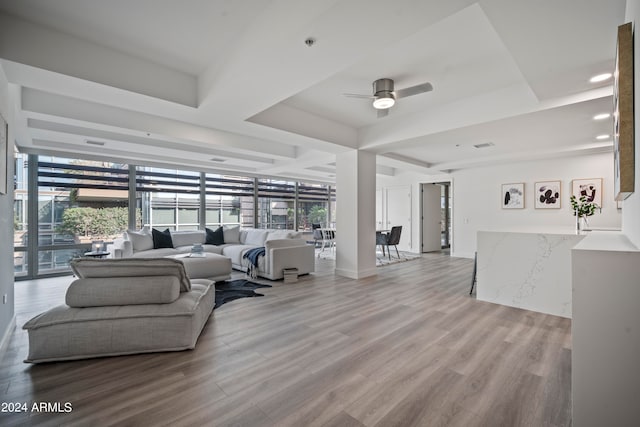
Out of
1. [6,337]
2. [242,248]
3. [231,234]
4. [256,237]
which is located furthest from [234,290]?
[231,234]

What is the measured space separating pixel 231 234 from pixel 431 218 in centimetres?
618

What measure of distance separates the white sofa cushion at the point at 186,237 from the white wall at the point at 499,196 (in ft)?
20.4

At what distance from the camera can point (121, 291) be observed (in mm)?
2480

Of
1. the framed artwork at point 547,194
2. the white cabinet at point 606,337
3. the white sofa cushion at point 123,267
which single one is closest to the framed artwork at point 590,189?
the framed artwork at point 547,194

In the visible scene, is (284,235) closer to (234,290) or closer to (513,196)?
(234,290)

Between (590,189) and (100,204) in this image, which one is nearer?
(590,189)

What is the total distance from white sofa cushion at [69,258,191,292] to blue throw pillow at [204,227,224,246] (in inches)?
181

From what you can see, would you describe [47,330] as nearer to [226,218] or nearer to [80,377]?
[80,377]

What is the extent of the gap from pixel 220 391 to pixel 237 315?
1.49 metres

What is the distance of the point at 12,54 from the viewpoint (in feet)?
7.89

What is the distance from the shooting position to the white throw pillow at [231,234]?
7348 millimetres

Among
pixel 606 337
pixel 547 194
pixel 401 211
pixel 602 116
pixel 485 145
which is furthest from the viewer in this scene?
pixel 401 211

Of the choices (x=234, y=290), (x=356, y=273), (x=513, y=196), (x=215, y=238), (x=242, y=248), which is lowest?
(x=234, y=290)

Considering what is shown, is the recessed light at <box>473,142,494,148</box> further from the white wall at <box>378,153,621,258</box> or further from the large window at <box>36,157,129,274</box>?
the large window at <box>36,157,129,274</box>
